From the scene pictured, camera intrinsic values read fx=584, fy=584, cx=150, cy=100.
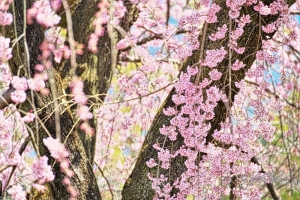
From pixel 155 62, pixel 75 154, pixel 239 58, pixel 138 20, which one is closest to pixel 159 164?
pixel 75 154

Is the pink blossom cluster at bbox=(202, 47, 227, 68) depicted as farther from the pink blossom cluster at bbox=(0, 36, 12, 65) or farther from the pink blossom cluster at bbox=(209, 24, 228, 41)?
the pink blossom cluster at bbox=(0, 36, 12, 65)

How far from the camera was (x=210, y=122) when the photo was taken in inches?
103

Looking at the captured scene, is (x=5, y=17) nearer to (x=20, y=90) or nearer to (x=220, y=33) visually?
(x=20, y=90)

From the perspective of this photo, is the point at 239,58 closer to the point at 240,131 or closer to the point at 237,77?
the point at 237,77

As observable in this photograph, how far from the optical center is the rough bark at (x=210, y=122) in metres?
2.52

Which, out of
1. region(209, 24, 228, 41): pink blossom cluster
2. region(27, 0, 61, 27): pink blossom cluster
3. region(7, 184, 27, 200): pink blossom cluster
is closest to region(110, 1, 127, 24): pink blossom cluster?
region(27, 0, 61, 27): pink blossom cluster

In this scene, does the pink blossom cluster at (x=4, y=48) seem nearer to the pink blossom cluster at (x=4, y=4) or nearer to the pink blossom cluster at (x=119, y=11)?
the pink blossom cluster at (x=4, y=4)

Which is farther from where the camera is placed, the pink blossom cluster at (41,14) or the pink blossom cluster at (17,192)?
the pink blossom cluster at (41,14)

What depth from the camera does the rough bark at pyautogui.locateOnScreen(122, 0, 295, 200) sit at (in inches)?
99.0

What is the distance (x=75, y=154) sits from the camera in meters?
2.63

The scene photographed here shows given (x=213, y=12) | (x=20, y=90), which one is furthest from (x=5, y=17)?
(x=213, y=12)

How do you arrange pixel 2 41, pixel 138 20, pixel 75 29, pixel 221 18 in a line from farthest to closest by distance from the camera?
pixel 138 20
pixel 75 29
pixel 221 18
pixel 2 41

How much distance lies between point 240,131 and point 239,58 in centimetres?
34

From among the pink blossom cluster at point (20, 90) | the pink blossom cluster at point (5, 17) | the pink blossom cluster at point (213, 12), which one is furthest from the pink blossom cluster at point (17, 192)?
the pink blossom cluster at point (213, 12)
